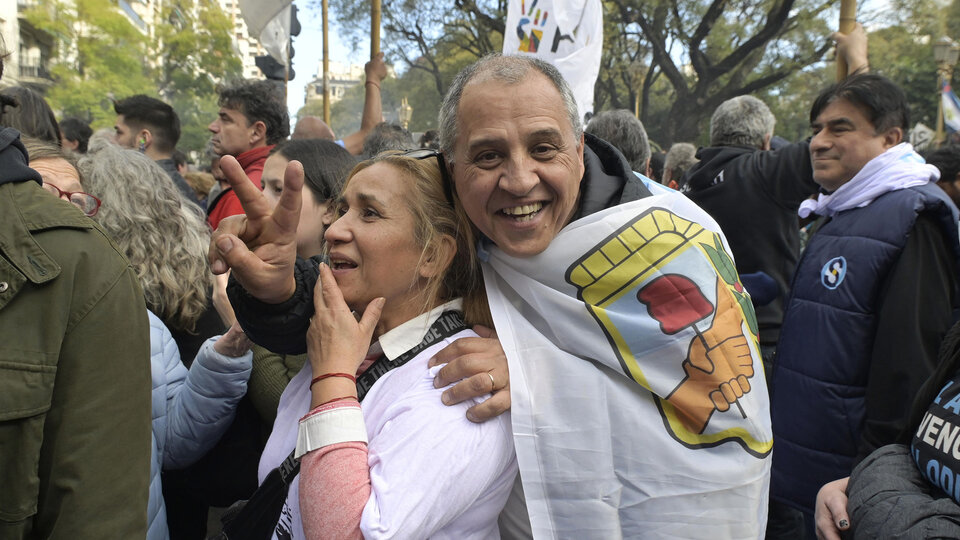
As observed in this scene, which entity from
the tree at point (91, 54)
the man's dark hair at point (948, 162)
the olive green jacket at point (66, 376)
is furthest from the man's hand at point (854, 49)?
the tree at point (91, 54)

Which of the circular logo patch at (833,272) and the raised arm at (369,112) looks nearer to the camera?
the circular logo patch at (833,272)

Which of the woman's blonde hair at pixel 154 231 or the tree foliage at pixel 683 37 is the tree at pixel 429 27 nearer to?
the tree foliage at pixel 683 37

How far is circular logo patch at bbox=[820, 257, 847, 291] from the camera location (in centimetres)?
273

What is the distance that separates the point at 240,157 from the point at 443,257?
2.81 meters

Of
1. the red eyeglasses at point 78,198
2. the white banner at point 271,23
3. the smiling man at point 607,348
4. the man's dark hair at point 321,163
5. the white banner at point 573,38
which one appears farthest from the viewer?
the white banner at point 271,23

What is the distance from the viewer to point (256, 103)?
4.27 m

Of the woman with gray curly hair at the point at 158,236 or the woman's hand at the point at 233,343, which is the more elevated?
the woman with gray curly hair at the point at 158,236

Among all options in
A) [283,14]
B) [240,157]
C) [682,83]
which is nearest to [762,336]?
[240,157]

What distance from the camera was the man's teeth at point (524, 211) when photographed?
1.65 metres

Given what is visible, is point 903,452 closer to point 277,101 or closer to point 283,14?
point 277,101

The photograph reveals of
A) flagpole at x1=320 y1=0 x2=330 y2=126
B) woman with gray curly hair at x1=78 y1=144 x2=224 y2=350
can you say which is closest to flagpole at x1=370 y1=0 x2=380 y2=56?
flagpole at x1=320 y1=0 x2=330 y2=126

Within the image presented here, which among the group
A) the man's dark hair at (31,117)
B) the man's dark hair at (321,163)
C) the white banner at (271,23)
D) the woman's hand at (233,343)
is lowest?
the woman's hand at (233,343)

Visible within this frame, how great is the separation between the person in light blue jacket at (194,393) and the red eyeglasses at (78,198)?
423 mm

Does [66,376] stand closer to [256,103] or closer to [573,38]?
[256,103]
